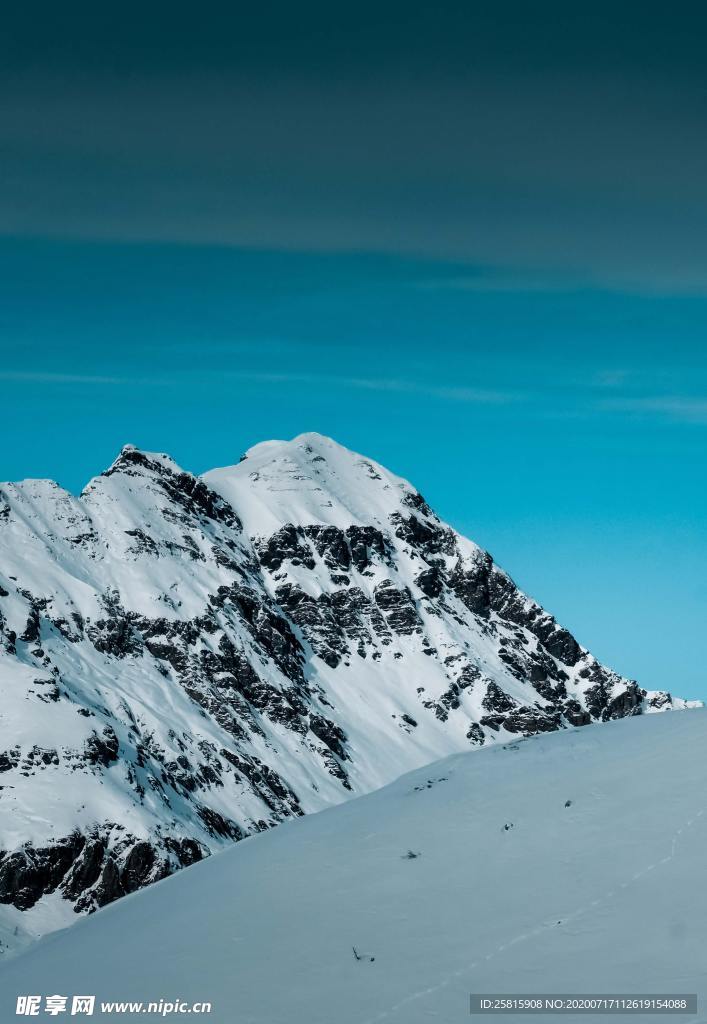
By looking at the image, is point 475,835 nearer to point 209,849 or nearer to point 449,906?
point 449,906

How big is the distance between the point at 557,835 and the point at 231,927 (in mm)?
4385

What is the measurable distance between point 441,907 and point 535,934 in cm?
160

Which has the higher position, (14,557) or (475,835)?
(14,557)

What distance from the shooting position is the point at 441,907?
14383 millimetres

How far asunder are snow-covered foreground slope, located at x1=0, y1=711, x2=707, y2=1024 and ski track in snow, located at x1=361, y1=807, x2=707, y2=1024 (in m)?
0.02

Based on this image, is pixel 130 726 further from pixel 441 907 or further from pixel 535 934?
pixel 535 934

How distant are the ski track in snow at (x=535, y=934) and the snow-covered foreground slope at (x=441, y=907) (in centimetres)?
2

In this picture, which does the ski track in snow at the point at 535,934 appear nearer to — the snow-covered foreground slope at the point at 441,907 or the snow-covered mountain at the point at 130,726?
the snow-covered foreground slope at the point at 441,907

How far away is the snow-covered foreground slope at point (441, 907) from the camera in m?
12.4

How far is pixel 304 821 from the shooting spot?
2038cm

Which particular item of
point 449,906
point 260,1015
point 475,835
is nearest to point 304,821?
point 475,835

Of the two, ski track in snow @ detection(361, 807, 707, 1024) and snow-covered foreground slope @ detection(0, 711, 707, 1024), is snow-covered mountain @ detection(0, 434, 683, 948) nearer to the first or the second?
snow-covered foreground slope @ detection(0, 711, 707, 1024)

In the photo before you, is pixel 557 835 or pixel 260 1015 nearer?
pixel 260 1015

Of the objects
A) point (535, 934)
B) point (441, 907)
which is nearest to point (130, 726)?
point (441, 907)
